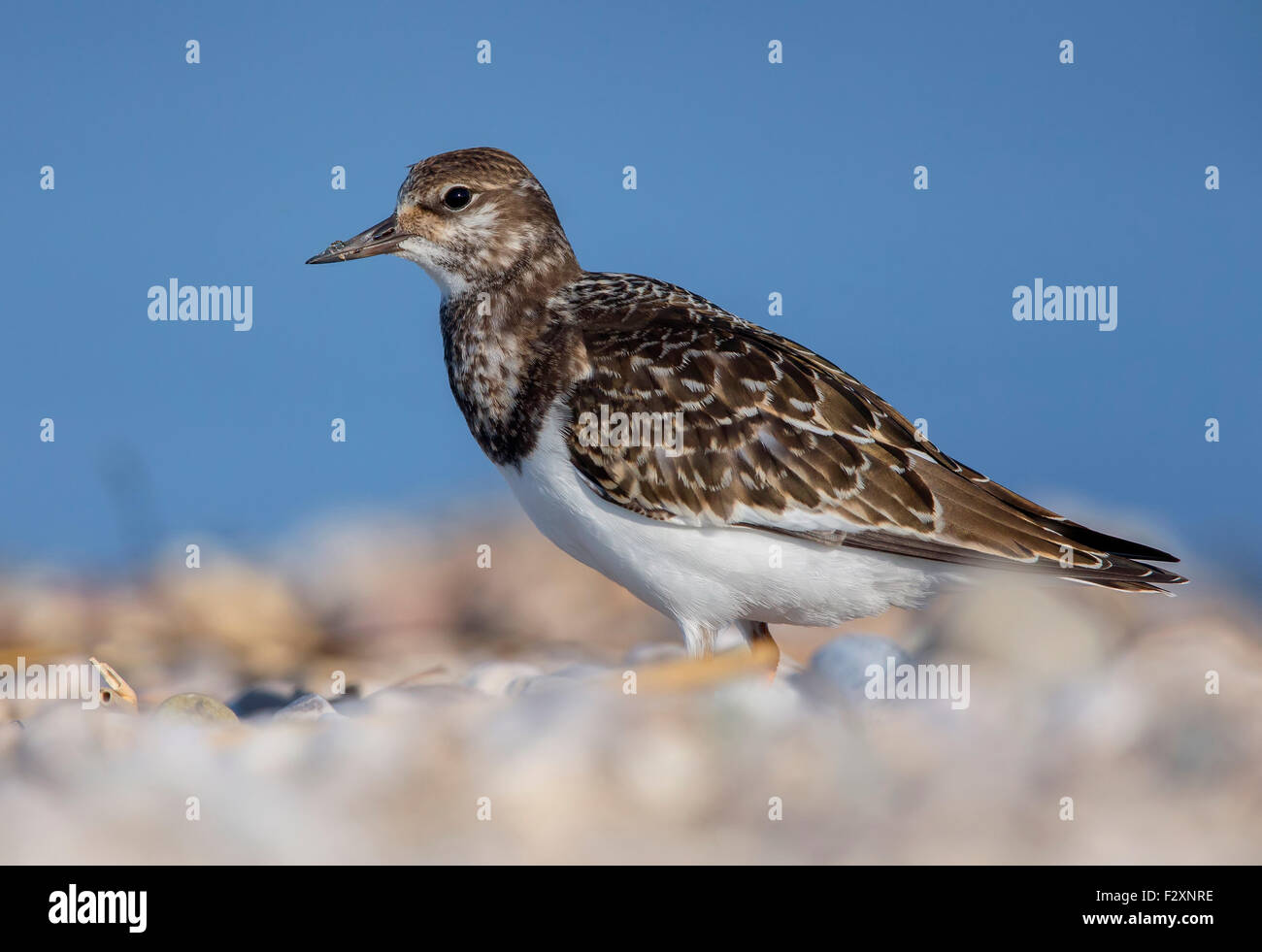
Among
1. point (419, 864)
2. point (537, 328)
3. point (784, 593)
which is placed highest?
point (537, 328)

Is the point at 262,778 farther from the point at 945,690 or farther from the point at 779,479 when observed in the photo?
the point at 945,690

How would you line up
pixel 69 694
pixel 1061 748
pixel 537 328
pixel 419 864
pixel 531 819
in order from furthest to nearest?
pixel 69 694 < pixel 537 328 < pixel 1061 748 < pixel 531 819 < pixel 419 864

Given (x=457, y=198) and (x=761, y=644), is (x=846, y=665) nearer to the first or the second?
(x=761, y=644)

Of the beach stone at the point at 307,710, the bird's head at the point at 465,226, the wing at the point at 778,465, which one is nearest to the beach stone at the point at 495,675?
the beach stone at the point at 307,710

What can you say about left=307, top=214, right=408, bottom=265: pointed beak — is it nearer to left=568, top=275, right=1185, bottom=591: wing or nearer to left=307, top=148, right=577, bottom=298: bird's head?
left=307, top=148, right=577, bottom=298: bird's head

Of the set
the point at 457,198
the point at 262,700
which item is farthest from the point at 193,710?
the point at 457,198

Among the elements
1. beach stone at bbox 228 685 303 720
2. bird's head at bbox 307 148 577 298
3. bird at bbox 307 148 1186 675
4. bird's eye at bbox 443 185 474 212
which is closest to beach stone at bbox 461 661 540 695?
beach stone at bbox 228 685 303 720

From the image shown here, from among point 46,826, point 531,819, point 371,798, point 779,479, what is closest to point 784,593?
point 779,479
